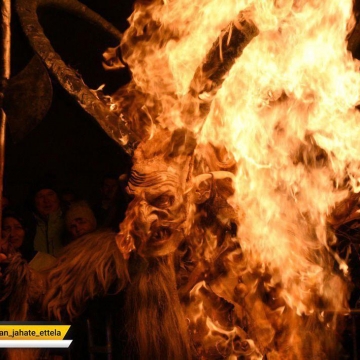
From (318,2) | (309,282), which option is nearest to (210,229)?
(309,282)

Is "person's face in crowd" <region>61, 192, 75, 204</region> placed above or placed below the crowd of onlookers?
above

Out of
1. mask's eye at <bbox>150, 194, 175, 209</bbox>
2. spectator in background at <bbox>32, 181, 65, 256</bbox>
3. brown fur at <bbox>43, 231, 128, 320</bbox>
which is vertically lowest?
brown fur at <bbox>43, 231, 128, 320</bbox>

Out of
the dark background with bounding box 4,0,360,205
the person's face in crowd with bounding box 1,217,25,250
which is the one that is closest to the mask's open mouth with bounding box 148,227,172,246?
the person's face in crowd with bounding box 1,217,25,250

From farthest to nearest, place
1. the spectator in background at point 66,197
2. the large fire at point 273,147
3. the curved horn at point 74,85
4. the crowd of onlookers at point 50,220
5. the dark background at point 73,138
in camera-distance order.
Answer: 1. the dark background at point 73,138
2. the spectator in background at point 66,197
3. the crowd of onlookers at point 50,220
4. the large fire at point 273,147
5. the curved horn at point 74,85

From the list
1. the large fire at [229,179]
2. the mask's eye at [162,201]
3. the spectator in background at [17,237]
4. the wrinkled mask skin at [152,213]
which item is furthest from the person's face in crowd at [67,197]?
the mask's eye at [162,201]

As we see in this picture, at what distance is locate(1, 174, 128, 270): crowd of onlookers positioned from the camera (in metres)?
3.42

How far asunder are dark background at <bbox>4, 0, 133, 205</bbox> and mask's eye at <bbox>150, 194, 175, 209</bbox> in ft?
8.08

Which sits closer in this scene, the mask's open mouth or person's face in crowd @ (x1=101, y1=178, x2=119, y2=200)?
the mask's open mouth

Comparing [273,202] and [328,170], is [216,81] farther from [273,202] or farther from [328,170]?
[328,170]

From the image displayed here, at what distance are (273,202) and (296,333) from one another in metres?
0.81

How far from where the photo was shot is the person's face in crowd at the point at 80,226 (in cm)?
366

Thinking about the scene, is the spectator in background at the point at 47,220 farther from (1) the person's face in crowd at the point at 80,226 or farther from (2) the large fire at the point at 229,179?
(2) the large fire at the point at 229,179

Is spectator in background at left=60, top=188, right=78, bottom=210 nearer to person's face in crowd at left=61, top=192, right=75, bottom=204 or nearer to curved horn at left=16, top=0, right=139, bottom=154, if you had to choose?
person's face in crowd at left=61, top=192, right=75, bottom=204

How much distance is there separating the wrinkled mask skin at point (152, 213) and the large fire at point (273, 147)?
0.37m
